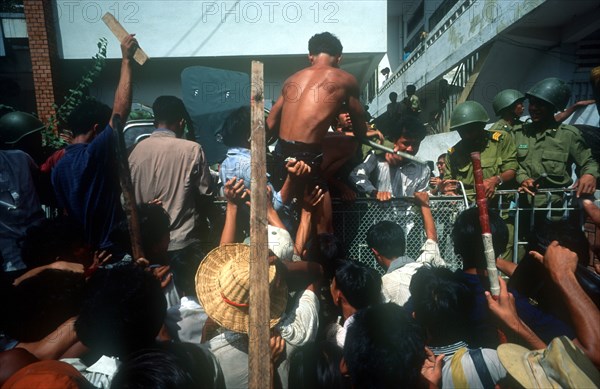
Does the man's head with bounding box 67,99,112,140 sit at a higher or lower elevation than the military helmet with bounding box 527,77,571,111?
lower

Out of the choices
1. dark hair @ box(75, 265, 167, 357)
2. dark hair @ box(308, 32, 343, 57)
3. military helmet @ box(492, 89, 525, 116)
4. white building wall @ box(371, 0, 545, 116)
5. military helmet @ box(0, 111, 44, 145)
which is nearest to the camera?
dark hair @ box(75, 265, 167, 357)

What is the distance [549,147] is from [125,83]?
408 centimetres

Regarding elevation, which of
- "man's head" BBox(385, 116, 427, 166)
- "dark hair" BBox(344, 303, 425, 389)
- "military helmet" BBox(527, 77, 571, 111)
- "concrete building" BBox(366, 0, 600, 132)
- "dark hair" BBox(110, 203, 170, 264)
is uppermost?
"concrete building" BBox(366, 0, 600, 132)

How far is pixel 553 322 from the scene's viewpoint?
6.99ft

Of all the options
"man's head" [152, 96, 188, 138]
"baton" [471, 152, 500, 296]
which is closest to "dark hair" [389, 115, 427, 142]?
"baton" [471, 152, 500, 296]

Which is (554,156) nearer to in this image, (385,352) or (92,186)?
(385,352)

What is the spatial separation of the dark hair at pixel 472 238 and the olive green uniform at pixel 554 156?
1.73 m

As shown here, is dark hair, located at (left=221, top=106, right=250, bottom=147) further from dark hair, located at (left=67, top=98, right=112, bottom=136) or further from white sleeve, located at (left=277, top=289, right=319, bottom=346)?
white sleeve, located at (left=277, top=289, right=319, bottom=346)

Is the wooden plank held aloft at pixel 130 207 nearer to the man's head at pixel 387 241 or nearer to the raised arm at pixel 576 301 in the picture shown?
the man's head at pixel 387 241

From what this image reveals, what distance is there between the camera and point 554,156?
400 cm

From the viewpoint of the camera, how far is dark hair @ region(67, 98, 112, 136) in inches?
121

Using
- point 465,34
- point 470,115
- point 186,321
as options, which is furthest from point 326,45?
point 465,34

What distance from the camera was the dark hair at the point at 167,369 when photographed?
4.93 ft

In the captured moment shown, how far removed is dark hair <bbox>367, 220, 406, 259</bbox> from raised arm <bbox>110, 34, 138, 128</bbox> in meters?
2.05
